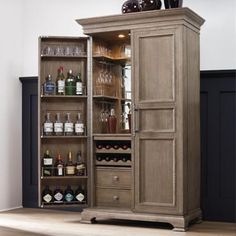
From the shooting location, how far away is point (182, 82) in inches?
194

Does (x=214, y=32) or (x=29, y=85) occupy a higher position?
(x=214, y=32)

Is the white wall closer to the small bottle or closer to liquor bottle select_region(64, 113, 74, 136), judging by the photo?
the small bottle

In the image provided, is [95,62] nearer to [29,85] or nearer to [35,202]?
[29,85]

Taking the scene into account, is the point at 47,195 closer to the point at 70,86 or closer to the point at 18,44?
the point at 70,86

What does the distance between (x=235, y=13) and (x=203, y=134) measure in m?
1.23

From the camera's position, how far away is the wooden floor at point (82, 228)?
4785 millimetres

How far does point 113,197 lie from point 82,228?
477 mm

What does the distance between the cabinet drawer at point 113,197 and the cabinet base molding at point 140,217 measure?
0.10 meters

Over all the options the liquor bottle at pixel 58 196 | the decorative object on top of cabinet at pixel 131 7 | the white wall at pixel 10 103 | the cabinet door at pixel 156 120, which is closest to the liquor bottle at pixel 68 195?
the liquor bottle at pixel 58 196

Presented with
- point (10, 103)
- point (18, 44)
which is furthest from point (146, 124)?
point (18, 44)

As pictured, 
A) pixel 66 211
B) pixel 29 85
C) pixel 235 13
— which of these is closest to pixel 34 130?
pixel 29 85

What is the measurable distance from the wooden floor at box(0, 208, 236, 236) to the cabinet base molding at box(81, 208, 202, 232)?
69 millimetres

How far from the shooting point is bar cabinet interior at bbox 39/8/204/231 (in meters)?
4.95

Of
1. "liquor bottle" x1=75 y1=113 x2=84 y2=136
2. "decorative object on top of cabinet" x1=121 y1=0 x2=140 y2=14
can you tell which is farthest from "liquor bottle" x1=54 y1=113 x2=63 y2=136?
"decorative object on top of cabinet" x1=121 y1=0 x2=140 y2=14
